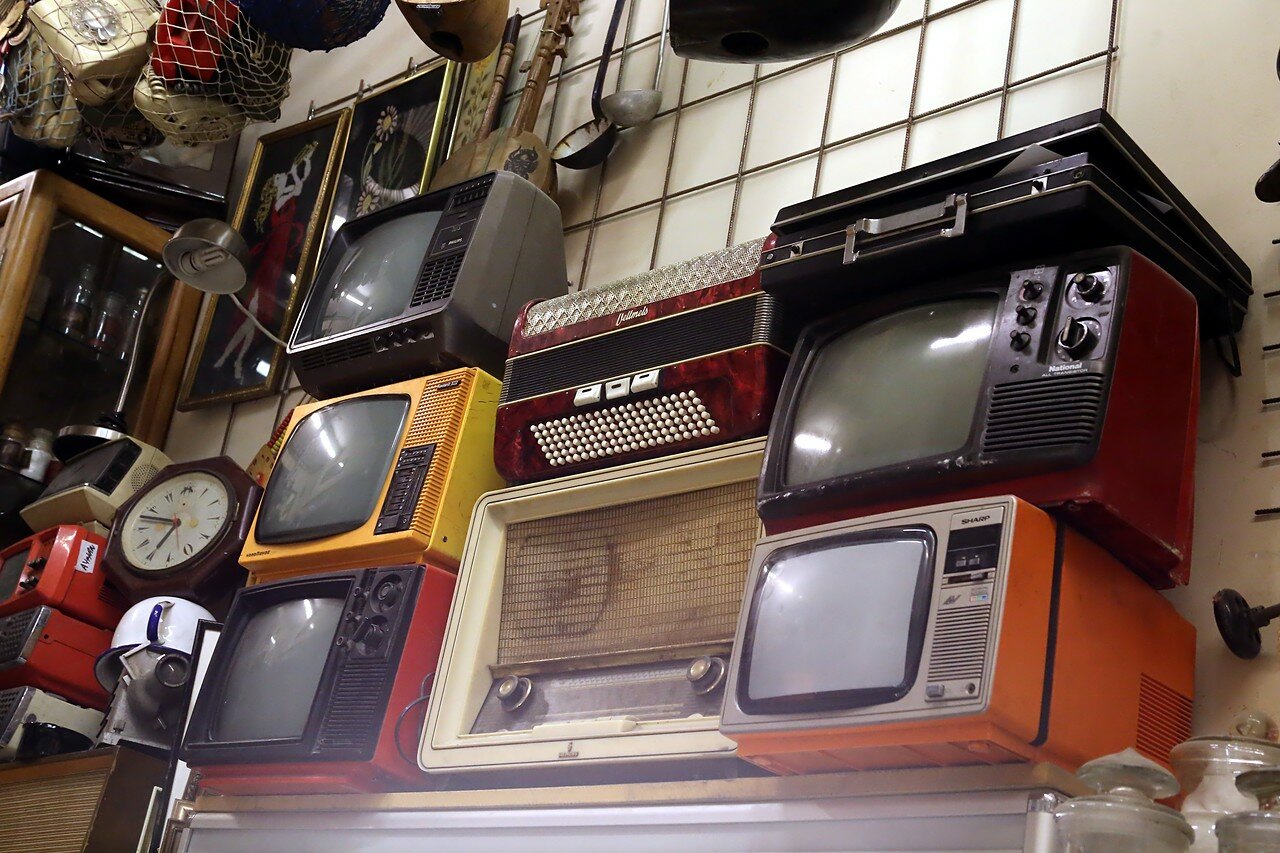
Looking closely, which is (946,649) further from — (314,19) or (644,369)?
(314,19)

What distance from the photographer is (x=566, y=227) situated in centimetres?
319

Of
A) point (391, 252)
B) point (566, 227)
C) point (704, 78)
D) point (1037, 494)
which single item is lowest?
point (1037, 494)

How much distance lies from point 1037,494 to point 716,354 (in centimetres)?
64

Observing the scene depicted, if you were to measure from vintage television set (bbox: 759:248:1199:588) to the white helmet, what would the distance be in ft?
5.10

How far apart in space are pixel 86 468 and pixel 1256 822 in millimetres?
2871

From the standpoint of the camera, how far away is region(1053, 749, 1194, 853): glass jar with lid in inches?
50.8

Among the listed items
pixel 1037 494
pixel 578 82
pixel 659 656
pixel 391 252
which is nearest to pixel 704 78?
pixel 578 82

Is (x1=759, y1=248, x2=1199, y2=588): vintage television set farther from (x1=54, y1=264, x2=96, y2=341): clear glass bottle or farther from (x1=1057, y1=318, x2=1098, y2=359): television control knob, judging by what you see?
(x1=54, y1=264, x2=96, y2=341): clear glass bottle

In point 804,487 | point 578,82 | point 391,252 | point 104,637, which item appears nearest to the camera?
point 804,487

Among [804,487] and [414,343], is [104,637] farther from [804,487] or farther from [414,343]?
[804,487]

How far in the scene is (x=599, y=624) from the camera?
6.77 feet

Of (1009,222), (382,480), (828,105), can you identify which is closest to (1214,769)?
(1009,222)

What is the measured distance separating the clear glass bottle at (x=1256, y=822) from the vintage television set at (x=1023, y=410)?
0.34m

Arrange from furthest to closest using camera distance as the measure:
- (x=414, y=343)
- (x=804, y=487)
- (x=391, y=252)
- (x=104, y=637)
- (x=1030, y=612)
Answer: (x=104, y=637) < (x=391, y=252) < (x=414, y=343) < (x=804, y=487) < (x=1030, y=612)
